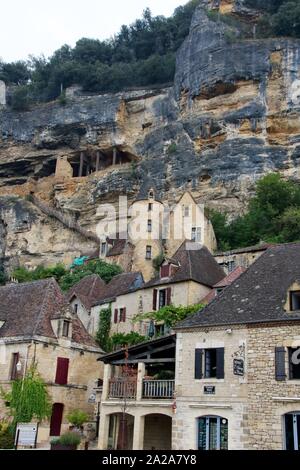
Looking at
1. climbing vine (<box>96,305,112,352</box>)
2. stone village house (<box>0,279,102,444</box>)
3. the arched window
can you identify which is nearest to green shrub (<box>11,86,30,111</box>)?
climbing vine (<box>96,305,112,352</box>)

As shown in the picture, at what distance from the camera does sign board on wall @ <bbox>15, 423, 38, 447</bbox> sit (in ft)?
67.2

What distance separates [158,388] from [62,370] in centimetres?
736

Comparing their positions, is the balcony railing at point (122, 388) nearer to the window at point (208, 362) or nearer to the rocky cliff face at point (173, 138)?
the window at point (208, 362)

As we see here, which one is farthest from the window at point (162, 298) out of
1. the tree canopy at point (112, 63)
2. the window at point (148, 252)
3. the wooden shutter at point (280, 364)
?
the tree canopy at point (112, 63)

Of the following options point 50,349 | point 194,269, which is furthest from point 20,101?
point 50,349

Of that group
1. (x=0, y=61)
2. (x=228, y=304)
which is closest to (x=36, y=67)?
(x=0, y=61)

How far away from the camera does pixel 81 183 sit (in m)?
59.5

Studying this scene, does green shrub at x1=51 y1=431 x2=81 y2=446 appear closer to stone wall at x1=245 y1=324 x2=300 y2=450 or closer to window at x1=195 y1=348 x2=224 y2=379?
window at x1=195 y1=348 x2=224 y2=379

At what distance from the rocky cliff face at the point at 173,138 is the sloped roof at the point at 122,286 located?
1777 cm

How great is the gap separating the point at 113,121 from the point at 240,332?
4622 centimetres

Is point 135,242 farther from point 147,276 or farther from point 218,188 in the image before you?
point 218,188

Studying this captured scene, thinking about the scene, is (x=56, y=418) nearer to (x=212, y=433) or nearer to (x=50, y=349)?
(x=50, y=349)

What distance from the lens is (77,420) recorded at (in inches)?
922

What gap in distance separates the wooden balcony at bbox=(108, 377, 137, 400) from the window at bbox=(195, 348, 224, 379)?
9.82 ft
